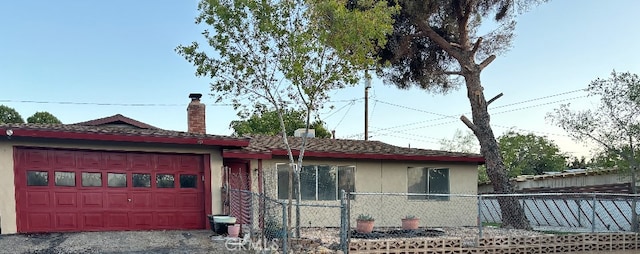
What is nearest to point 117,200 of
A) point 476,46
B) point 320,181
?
point 320,181

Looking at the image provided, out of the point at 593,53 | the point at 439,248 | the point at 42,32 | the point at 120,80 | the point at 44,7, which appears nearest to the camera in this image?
the point at 439,248

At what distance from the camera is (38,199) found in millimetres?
10195

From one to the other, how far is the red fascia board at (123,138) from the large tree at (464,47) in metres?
6.34

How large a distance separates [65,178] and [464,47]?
11.8m

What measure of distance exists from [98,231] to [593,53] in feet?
53.3

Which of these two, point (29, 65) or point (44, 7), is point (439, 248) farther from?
point (29, 65)

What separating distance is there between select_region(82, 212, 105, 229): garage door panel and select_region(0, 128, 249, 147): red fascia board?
1.63 meters

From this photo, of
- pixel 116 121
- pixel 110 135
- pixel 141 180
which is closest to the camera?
pixel 110 135

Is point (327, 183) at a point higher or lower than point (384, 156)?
lower

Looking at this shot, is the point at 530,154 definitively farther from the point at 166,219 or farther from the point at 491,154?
the point at 166,219

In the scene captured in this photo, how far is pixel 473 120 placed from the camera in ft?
52.4

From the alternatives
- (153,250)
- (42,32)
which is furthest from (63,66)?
(153,250)
